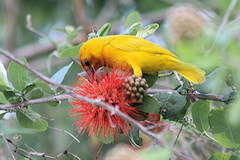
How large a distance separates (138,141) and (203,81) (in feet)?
1.87

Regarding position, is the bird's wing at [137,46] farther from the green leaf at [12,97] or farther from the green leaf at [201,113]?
the green leaf at [12,97]

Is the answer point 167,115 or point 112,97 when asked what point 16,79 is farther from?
point 167,115

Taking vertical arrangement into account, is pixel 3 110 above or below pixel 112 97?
below

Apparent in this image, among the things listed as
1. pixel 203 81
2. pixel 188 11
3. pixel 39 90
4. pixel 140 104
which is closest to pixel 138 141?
pixel 140 104

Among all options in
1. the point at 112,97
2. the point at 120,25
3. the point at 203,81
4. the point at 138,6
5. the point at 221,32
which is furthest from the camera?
the point at 138,6

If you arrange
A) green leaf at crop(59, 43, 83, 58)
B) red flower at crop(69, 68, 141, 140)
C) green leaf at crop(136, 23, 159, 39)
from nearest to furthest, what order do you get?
red flower at crop(69, 68, 141, 140) → green leaf at crop(59, 43, 83, 58) → green leaf at crop(136, 23, 159, 39)

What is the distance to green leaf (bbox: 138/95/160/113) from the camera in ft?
6.43

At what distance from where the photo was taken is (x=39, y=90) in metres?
2.26

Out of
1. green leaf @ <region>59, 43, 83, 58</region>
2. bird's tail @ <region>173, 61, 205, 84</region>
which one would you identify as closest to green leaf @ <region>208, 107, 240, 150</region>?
bird's tail @ <region>173, 61, 205, 84</region>

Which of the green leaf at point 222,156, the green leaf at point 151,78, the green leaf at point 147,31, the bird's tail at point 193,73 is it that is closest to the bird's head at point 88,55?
the green leaf at point 147,31

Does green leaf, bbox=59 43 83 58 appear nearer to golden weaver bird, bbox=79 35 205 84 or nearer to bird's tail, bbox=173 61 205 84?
golden weaver bird, bbox=79 35 205 84

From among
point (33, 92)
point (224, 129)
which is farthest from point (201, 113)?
point (33, 92)

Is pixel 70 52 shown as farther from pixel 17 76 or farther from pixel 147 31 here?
pixel 147 31

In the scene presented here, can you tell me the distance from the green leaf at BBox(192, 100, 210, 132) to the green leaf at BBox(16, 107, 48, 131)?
3.53 feet
